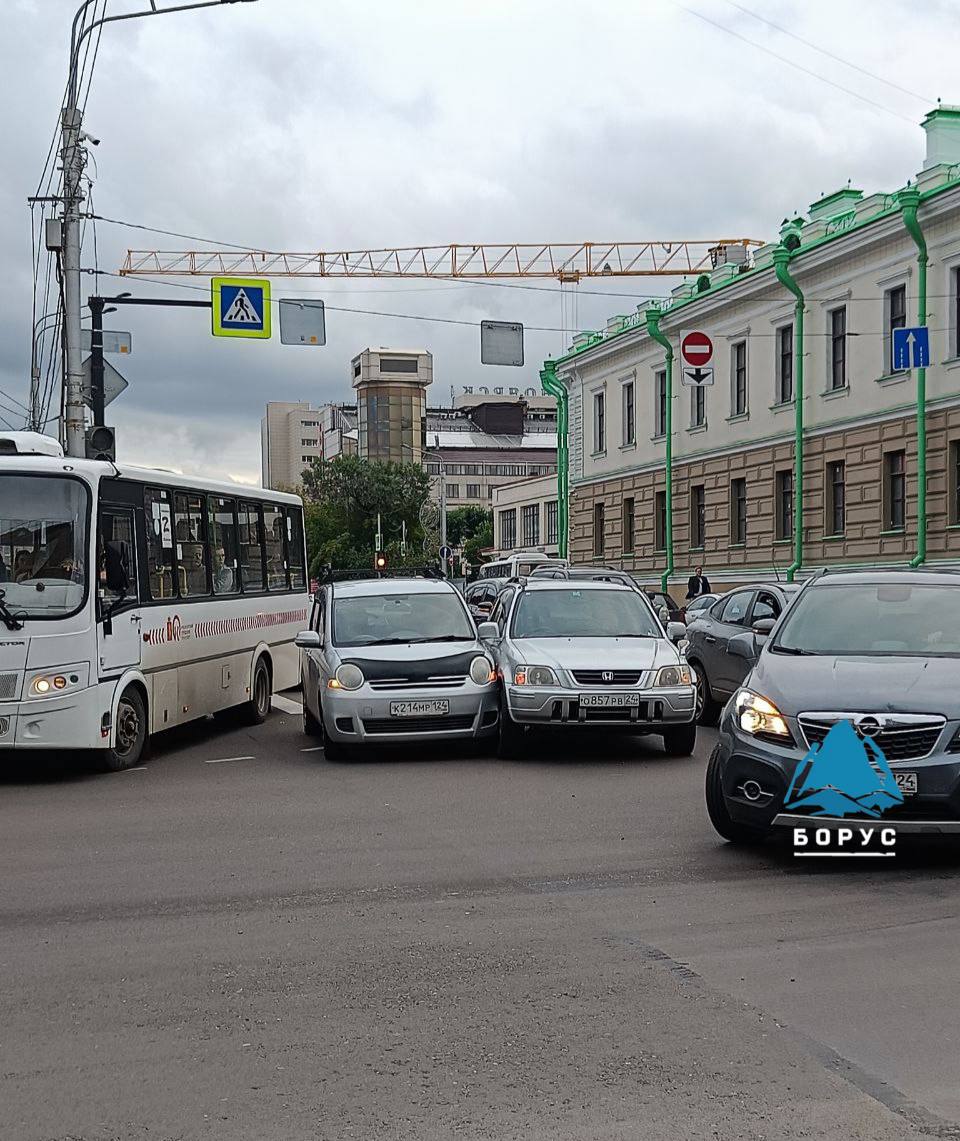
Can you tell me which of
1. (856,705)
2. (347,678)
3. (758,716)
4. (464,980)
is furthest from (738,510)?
(464,980)

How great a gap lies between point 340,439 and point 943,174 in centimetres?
14153

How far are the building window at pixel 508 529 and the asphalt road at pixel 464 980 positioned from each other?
70180mm

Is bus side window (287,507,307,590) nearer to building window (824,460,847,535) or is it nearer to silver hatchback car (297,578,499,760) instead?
silver hatchback car (297,578,499,760)

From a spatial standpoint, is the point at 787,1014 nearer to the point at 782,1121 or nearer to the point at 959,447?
the point at 782,1121

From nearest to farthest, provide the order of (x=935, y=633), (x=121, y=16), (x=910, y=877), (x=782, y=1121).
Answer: (x=782, y=1121)
(x=910, y=877)
(x=935, y=633)
(x=121, y=16)

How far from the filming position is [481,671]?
14047mm

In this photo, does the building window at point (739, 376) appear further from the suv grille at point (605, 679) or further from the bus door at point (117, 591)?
the bus door at point (117, 591)

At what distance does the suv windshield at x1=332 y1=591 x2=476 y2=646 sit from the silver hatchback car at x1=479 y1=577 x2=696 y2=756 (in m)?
0.48

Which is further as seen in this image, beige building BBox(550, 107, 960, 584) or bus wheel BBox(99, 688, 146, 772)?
beige building BBox(550, 107, 960, 584)

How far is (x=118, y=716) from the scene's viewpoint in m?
13.1

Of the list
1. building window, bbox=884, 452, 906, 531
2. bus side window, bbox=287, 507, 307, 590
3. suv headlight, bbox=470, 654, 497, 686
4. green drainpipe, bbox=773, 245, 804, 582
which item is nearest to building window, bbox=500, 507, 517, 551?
green drainpipe, bbox=773, 245, 804, 582

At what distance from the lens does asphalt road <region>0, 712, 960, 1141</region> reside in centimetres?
458

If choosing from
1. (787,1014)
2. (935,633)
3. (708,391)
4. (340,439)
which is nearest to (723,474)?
(708,391)

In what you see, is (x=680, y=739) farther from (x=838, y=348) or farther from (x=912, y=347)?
(x=838, y=348)
